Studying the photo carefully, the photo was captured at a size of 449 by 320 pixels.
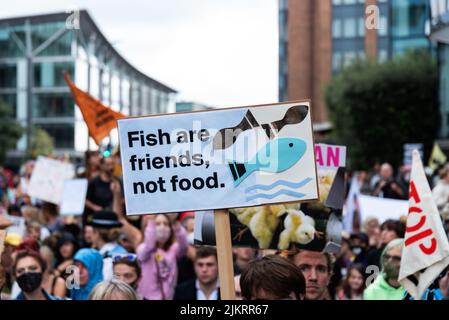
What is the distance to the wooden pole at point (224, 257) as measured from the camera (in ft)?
12.3

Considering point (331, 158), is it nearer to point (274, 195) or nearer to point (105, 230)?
point (274, 195)

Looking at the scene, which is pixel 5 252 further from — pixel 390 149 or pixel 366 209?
pixel 390 149

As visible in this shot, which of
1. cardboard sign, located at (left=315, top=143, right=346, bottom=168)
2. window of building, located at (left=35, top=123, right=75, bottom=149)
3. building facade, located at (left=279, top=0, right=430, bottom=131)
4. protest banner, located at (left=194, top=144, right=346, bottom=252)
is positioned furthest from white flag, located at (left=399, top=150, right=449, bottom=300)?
window of building, located at (left=35, top=123, right=75, bottom=149)

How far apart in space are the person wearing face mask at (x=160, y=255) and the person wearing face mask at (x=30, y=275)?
966 millimetres

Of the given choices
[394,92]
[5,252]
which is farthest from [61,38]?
[5,252]

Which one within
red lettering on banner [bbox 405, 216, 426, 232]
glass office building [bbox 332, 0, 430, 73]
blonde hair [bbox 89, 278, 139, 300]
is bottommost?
blonde hair [bbox 89, 278, 139, 300]

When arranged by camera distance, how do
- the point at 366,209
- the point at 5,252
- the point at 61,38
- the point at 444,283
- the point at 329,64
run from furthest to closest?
the point at 61,38
the point at 329,64
the point at 366,209
the point at 5,252
the point at 444,283

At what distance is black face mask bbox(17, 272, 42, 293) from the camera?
6.21 m

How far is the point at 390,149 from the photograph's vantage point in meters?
49.4

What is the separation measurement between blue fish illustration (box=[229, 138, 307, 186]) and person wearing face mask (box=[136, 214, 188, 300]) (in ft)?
11.1

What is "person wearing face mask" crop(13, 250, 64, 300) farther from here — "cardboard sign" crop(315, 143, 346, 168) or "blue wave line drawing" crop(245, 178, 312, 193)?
"blue wave line drawing" crop(245, 178, 312, 193)

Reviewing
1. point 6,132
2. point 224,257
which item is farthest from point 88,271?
point 6,132

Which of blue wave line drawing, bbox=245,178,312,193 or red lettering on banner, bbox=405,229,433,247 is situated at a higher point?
blue wave line drawing, bbox=245,178,312,193

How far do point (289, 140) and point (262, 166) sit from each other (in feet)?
0.50
